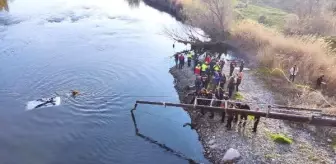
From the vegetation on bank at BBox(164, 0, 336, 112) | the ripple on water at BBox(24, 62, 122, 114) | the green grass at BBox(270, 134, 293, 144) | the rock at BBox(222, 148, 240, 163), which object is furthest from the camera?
the vegetation on bank at BBox(164, 0, 336, 112)

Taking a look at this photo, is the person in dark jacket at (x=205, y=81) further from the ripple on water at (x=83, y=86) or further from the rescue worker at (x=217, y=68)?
the ripple on water at (x=83, y=86)

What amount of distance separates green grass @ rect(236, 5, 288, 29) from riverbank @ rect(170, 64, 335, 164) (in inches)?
1130

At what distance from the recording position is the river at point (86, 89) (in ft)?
76.6

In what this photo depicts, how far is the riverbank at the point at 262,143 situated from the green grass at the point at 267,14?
28.7 m

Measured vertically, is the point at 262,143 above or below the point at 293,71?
below

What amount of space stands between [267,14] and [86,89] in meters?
40.7

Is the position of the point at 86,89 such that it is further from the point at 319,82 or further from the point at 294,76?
the point at 319,82

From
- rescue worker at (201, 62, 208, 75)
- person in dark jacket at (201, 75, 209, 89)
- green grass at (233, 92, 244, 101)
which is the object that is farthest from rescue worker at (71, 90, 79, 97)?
green grass at (233, 92, 244, 101)

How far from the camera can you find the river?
2336cm

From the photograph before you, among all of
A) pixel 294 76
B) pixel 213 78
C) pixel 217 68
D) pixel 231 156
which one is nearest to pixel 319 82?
pixel 294 76

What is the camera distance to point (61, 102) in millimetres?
28828

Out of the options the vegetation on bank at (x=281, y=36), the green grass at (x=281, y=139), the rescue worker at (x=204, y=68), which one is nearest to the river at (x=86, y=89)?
the rescue worker at (x=204, y=68)

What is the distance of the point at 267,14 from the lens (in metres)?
60.3

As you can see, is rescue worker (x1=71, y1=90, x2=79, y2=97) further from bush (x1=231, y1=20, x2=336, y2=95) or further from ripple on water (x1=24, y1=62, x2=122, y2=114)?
bush (x1=231, y1=20, x2=336, y2=95)
